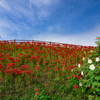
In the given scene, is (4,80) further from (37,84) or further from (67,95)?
(67,95)

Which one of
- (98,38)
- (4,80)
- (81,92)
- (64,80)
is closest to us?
(81,92)

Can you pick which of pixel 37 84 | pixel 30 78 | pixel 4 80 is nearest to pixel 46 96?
pixel 37 84

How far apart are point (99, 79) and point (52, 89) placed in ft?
5.93

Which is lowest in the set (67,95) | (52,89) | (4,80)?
(67,95)

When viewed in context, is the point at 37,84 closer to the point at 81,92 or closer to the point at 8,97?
the point at 8,97

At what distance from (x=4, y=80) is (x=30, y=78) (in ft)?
3.79

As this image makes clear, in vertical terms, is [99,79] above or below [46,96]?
above

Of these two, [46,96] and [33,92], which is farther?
[33,92]

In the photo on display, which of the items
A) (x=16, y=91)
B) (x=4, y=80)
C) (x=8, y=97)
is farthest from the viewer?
(x=4, y=80)

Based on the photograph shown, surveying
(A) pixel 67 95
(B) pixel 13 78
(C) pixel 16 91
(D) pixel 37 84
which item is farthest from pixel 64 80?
(B) pixel 13 78

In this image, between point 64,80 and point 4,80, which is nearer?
point 4,80

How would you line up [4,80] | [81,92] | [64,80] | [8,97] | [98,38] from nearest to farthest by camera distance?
[8,97] → [81,92] → [4,80] → [64,80] → [98,38]

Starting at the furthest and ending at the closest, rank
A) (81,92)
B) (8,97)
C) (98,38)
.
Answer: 1. (98,38)
2. (81,92)
3. (8,97)

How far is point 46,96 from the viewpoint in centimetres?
276
